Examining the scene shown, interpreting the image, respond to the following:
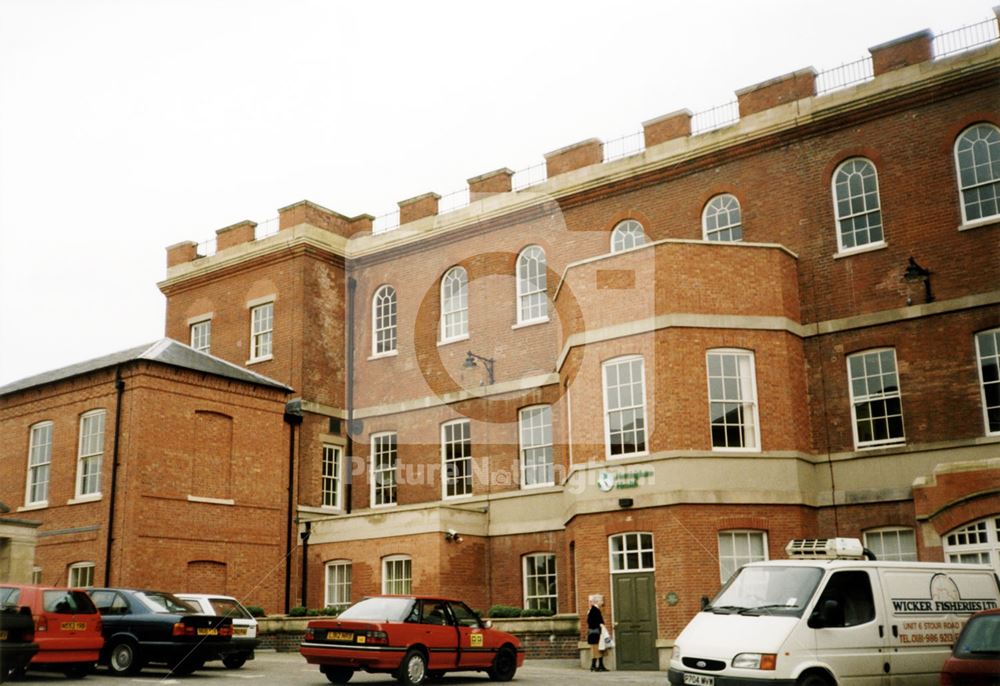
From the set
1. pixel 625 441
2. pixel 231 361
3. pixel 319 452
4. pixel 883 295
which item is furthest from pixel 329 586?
pixel 883 295

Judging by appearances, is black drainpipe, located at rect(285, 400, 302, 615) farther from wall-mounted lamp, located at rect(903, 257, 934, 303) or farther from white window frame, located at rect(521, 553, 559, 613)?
wall-mounted lamp, located at rect(903, 257, 934, 303)

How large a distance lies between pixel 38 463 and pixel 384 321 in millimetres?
10980

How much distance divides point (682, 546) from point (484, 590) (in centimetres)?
820

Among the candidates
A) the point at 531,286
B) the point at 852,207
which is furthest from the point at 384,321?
the point at 852,207

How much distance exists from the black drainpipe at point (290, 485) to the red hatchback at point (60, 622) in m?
12.7

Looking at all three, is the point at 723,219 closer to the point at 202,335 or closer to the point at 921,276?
the point at 921,276

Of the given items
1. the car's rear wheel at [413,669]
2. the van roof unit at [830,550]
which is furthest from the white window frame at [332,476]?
the van roof unit at [830,550]

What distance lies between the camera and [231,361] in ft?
107

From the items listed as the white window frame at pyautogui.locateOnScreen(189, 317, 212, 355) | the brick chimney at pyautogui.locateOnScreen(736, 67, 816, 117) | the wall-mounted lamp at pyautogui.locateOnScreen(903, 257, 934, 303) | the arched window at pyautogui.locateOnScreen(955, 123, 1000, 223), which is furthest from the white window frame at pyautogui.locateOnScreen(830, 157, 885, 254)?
the white window frame at pyautogui.locateOnScreen(189, 317, 212, 355)

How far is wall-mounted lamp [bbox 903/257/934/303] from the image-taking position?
848 inches

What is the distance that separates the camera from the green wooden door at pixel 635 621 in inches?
792

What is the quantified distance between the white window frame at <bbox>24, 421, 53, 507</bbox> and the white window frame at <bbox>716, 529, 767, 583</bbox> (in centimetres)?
1908

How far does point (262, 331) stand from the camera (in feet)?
106

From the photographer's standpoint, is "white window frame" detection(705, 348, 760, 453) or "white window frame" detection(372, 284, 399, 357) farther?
"white window frame" detection(372, 284, 399, 357)
